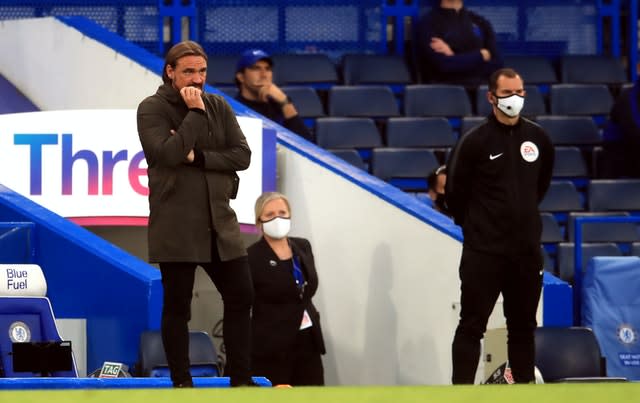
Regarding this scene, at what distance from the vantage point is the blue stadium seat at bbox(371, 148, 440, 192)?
1189 centimetres

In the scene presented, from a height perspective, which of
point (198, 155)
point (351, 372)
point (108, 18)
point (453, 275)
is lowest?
point (351, 372)

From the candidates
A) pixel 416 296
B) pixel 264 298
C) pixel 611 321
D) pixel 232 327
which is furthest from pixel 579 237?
pixel 232 327

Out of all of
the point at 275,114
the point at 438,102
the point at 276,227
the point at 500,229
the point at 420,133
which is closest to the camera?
the point at 500,229

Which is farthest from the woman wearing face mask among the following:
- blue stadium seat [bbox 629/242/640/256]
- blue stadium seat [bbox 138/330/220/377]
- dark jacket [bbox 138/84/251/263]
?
blue stadium seat [bbox 629/242/640/256]

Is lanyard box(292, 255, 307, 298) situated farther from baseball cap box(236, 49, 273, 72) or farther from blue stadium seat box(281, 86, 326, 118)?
blue stadium seat box(281, 86, 326, 118)

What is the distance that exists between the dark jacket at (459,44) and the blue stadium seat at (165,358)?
16.1 feet

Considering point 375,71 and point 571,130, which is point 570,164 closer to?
point 571,130

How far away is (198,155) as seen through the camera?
6957 millimetres

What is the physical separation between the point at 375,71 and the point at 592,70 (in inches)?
69.9

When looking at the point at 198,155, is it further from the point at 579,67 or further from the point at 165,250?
the point at 579,67

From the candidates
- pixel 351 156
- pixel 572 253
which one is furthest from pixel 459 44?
pixel 572 253

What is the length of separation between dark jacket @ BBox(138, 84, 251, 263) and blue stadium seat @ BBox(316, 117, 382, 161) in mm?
Answer: 5043

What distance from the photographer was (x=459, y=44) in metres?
12.7

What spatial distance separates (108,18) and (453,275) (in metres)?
4.87
